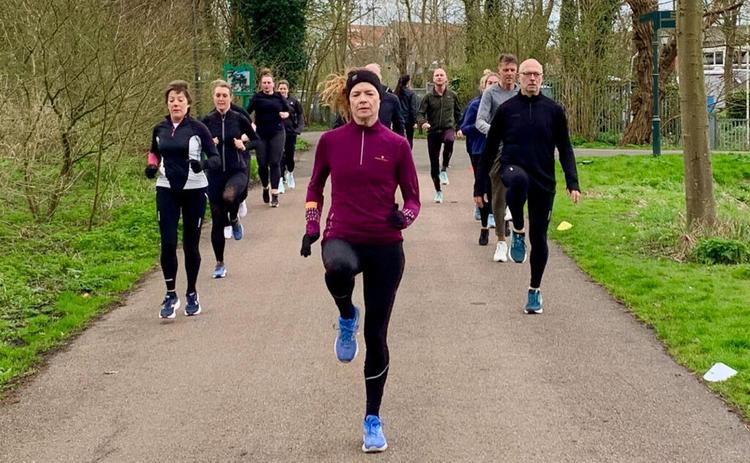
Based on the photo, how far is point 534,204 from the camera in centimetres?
799

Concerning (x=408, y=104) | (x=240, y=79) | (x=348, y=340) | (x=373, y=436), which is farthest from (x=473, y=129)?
(x=240, y=79)

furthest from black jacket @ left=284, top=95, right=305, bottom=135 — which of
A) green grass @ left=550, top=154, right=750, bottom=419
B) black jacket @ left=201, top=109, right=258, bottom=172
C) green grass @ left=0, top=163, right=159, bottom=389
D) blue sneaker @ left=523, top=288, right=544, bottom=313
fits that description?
blue sneaker @ left=523, top=288, right=544, bottom=313

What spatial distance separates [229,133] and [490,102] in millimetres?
2829

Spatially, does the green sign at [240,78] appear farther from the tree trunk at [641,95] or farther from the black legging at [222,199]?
the black legging at [222,199]

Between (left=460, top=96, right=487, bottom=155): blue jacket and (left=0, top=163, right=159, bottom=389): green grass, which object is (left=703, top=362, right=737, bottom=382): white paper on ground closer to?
(left=0, top=163, right=159, bottom=389): green grass

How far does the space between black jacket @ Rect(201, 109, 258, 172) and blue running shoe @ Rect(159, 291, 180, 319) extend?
2.04 metres

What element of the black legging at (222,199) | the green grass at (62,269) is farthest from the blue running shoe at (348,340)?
the black legging at (222,199)

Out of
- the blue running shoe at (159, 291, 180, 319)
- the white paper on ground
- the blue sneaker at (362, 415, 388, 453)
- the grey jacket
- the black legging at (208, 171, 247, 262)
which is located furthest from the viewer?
the grey jacket

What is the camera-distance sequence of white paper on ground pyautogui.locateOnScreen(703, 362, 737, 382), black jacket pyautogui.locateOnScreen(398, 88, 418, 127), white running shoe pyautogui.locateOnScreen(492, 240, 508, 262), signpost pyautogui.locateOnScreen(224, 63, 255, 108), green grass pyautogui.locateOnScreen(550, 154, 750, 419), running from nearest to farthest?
white paper on ground pyautogui.locateOnScreen(703, 362, 737, 382), green grass pyautogui.locateOnScreen(550, 154, 750, 419), white running shoe pyautogui.locateOnScreen(492, 240, 508, 262), black jacket pyautogui.locateOnScreen(398, 88, 418, 127), signpost pyautogui.locateOnScreen(224, 63, 255, 108)

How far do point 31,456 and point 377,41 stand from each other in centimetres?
6810

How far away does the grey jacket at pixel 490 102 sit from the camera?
10.3 metres

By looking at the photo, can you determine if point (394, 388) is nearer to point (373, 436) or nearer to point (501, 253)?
point (373, 436)

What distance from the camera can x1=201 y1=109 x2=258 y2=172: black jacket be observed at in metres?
10.1

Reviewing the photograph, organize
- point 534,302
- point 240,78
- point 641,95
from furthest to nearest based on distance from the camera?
point 641,95
point 240,78
point 534,302
